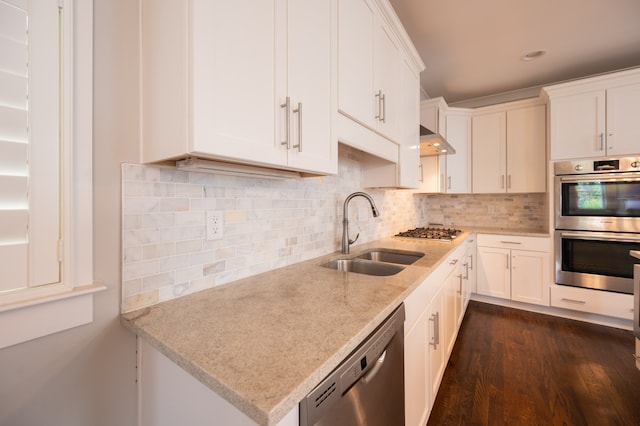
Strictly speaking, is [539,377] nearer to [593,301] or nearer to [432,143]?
[593,301]

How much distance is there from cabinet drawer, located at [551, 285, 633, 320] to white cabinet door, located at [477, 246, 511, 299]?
0.42 meters

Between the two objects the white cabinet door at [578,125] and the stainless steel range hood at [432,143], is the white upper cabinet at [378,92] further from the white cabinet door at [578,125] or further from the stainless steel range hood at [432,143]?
the white cabinet door at [578,125]

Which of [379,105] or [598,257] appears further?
[598,257]

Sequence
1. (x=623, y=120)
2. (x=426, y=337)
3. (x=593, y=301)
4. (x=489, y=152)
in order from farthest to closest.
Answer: (x=489, y=152) → (x=593, y=301) → (x=623, y=120) → (x=426, y=337)

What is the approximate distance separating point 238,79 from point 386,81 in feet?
3.97

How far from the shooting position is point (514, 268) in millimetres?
3068

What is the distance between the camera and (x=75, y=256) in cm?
77

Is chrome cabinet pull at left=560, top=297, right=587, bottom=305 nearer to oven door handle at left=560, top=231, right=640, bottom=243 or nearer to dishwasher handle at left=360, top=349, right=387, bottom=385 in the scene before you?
oven door handle at left=560, top=231, right=640, bottom=243

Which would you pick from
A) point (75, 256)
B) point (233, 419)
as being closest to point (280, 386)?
point (233, 419)

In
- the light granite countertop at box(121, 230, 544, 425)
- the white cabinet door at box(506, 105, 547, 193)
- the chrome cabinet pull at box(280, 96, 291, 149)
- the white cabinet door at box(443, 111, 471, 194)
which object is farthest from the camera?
the white cabinet door at box(443, 111, 471, 194)

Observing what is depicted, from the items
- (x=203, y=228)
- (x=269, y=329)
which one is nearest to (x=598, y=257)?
(x=269, y=329)

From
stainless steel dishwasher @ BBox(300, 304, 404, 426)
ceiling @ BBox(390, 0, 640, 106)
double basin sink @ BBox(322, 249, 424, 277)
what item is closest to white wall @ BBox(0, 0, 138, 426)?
stainless steel dishwasher @ BBox(300, 304, 404, 426)

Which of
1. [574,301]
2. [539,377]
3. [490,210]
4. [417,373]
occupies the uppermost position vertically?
[490,210]

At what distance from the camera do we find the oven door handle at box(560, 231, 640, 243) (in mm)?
2469
